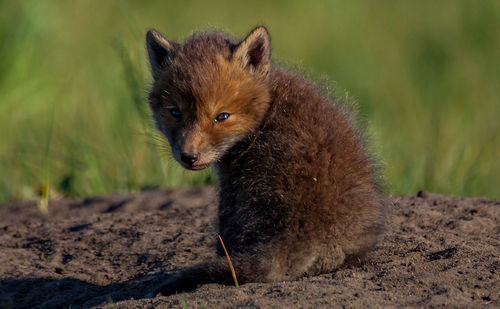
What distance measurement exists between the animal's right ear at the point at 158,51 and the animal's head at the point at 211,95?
0.03 meters

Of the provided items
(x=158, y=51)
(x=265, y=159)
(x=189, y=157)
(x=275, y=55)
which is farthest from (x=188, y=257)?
(x=275, y=55)

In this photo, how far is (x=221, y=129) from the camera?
4262 millimetres

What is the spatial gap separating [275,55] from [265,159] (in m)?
1.48

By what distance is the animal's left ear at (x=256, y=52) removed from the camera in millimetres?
4469

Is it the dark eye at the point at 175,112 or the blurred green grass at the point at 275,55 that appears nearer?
the dark eye at the point at 175,112

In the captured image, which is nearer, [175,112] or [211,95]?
[211,95]

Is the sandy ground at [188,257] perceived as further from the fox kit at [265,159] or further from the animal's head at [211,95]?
the animal's head at [211,95]

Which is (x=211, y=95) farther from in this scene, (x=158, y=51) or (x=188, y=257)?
(x=188, y=257)

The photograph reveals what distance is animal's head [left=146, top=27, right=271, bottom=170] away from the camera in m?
4.23

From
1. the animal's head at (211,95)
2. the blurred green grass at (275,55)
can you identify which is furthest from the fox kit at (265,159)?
the blurred green grass at (275,55)

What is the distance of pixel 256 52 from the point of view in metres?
4.56

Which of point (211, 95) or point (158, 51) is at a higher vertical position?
point (158, 51)

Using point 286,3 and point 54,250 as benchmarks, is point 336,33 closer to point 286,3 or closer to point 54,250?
point 286,3

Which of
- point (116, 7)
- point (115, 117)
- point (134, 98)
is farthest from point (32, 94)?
point (116, 7)
